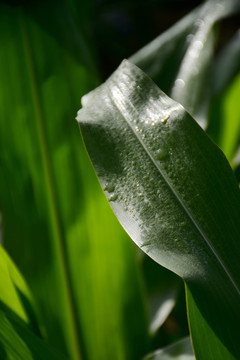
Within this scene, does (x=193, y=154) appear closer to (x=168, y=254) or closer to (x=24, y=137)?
(x=168, y=254)

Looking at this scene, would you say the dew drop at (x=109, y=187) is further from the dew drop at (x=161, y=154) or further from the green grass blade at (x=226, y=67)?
the green grass blade at (x=226, y=67)

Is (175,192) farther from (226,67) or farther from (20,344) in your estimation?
(226,67)

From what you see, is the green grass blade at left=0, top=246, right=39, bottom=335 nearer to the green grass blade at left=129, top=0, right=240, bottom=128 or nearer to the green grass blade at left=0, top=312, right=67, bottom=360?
the green grass blade at left=0, top=312, right=67, bottom=360

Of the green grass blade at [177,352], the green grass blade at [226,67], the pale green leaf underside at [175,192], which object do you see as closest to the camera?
the pale green leaf underside at [175,192]

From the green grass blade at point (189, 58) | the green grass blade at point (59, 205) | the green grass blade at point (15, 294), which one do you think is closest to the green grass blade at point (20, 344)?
the green grass blade at point (15, 294)

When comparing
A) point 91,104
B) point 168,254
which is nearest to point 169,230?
point 168,254

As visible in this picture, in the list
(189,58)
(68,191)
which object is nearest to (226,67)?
(189,58)
